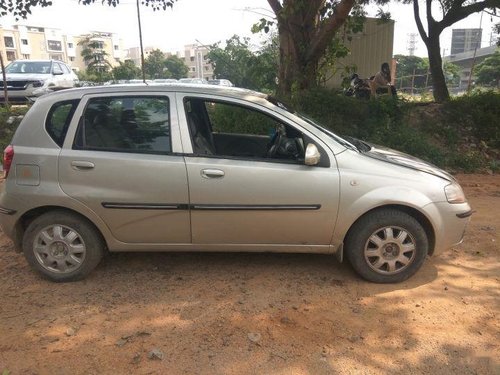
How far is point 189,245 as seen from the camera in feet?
12.8

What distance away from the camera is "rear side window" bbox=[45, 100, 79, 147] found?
380 cm

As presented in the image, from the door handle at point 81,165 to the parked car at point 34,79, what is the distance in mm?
9208

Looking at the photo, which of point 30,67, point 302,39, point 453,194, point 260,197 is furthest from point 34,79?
point 453,194

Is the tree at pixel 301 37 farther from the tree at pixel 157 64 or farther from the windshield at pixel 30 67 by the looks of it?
the tree at pixel 157 64

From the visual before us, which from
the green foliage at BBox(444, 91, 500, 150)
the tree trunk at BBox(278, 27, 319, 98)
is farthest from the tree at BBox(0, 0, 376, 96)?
the green foliage at BBox(444, 91, 500, 150)

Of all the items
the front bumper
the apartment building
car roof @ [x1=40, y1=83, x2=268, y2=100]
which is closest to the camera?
the front bumper

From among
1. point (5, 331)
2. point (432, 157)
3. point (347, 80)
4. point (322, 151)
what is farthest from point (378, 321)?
point (347, 80)

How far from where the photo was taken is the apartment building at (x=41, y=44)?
91.1 metres

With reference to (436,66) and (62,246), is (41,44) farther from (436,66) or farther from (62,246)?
(62,246)

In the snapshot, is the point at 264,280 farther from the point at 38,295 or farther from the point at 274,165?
the point at 38,295

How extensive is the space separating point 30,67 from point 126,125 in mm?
12012

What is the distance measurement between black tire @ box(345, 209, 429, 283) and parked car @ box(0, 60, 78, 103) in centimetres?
1056

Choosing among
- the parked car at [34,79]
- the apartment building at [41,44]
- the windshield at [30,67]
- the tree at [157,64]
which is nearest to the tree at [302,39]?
the parked car at [34,79]

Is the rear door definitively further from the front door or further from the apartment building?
the apartment building
